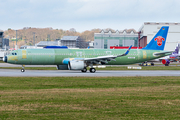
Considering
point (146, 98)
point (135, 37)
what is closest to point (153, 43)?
point (146, 98)

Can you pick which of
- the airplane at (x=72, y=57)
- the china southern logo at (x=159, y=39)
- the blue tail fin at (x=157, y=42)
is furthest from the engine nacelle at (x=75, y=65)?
the china southern logo at (x=159, y=39)

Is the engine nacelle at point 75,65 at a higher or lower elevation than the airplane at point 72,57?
lower

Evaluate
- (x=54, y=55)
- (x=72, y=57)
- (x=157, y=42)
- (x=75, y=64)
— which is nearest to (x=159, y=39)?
(x=157, y=42)

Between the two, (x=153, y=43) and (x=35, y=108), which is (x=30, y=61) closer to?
(x=153, y=43)

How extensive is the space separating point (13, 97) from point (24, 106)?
359cm

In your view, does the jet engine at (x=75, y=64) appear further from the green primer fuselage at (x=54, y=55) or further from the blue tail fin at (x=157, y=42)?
the blue tail fin at (x=157, y=42)

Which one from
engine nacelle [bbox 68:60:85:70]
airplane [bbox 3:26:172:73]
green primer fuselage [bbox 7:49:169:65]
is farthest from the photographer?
green primer fuselage [bbox 7:49:169:65]

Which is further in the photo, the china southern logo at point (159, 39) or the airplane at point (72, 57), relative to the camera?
the china southern logo at point (159, 39)

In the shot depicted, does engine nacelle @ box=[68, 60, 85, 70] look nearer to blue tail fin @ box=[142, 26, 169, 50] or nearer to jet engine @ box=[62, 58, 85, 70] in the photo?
jet engine @ box=[62, 58, 85, 70]

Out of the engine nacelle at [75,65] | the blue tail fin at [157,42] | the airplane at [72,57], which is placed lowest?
the engine nacelle at [75,65]

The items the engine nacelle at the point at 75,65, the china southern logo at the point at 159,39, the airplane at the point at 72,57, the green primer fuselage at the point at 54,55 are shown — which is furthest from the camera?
the china southern logo at the point at 159,39

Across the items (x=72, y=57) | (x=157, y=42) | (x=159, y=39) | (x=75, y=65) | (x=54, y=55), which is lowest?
(x=75, y=65)

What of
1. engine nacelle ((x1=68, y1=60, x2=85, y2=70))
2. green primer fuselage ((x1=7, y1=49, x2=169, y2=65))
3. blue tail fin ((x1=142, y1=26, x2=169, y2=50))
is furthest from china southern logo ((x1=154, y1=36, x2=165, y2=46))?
engine nacelle ((x1=68, y1=60, x2=85, y2=70))

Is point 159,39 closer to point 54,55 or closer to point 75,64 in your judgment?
point 75,64
